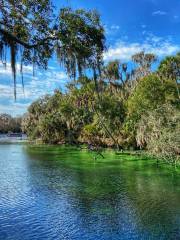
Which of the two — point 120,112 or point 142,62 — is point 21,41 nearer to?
point 120,112

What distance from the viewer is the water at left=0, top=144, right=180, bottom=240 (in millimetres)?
13578

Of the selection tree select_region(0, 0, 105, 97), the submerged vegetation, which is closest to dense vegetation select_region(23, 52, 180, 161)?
the submerged vegetation

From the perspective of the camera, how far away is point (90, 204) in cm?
1822

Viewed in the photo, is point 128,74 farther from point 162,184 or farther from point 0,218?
point 0,218

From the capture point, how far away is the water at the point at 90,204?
13.6 metres

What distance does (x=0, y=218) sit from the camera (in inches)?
600

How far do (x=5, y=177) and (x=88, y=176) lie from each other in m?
6.45

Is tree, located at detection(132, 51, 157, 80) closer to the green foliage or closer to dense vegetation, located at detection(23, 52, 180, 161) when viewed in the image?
dense vegetation, located at detection(23, 52, 180, 161)

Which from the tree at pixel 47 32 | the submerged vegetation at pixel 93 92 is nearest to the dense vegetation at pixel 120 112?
the submerged vegetation at pixel 93 92

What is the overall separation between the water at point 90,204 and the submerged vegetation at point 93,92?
4470mm

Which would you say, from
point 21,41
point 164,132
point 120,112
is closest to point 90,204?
point 164,132

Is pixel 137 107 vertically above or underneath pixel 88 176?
above

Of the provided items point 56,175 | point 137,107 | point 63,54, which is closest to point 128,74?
point 137,107

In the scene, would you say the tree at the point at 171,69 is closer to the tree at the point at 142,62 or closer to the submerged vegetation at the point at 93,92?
the submerged vegetation at the point at 93,92
